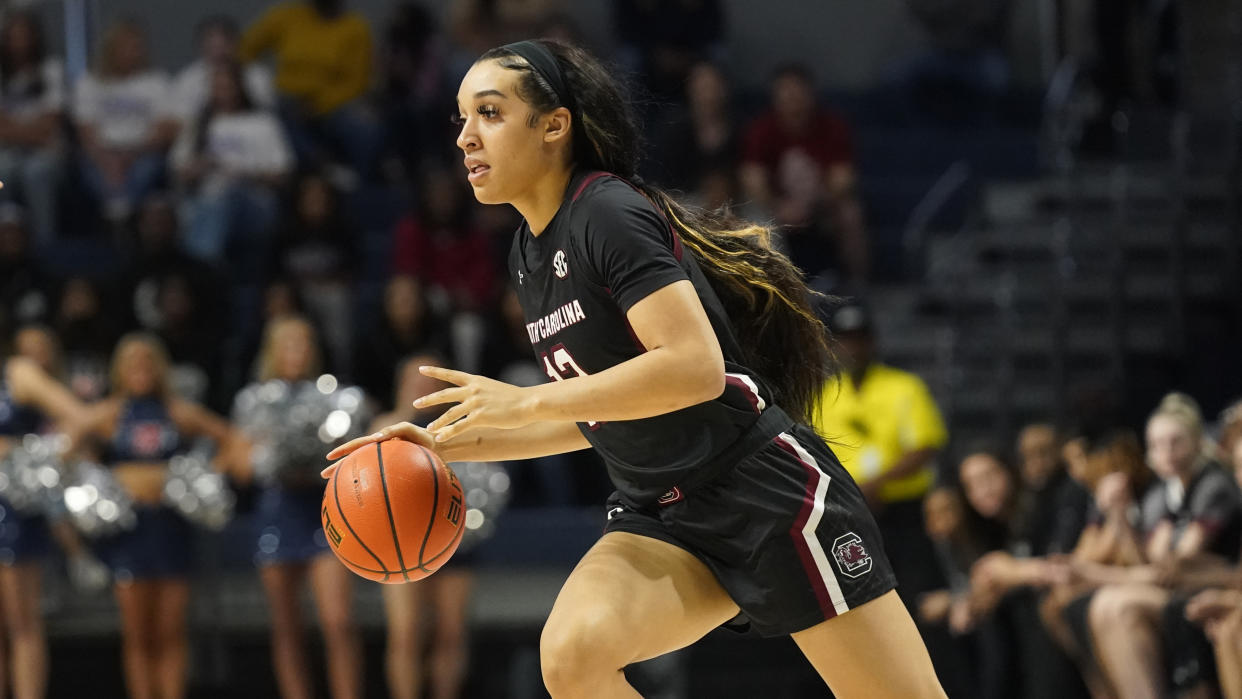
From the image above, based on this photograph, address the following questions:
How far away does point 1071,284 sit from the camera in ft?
30.1

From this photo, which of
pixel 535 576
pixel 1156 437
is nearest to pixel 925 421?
pixel 1156 437

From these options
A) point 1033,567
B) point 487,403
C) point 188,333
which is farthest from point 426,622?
point 487,403

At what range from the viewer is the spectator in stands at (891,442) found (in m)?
6.79

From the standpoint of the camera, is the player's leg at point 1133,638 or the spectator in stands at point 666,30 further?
the spectator in stands at point 666,30

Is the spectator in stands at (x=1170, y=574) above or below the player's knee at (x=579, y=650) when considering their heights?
below

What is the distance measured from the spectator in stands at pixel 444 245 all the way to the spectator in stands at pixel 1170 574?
12.6 ft

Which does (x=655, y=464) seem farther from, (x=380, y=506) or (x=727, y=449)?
(x=380, y=506)

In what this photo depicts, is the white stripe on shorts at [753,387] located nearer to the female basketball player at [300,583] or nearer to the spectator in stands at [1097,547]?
the spectator in stands at [1097,547]

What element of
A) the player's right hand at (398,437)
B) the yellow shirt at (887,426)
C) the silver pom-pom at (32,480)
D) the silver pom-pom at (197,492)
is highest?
the player's right hand at (398,437)

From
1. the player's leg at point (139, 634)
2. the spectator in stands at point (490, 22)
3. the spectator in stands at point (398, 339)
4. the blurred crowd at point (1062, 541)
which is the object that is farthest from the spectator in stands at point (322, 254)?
the blurred crowd at point (1062, 541)

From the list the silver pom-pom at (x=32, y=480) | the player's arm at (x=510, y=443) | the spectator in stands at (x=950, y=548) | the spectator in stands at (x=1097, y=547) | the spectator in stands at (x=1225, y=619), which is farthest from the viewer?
Answer: the silver pom-pom at (x=32, y=480)

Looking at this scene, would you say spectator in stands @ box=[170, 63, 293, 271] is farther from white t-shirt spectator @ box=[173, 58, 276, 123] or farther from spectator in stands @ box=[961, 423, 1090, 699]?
spectator in stands @ box=[961, 423, 1090, 699]

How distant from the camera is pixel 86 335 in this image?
26.3ft

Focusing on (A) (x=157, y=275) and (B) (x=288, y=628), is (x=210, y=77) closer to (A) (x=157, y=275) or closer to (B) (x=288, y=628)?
(A) (x=157, y=275)
